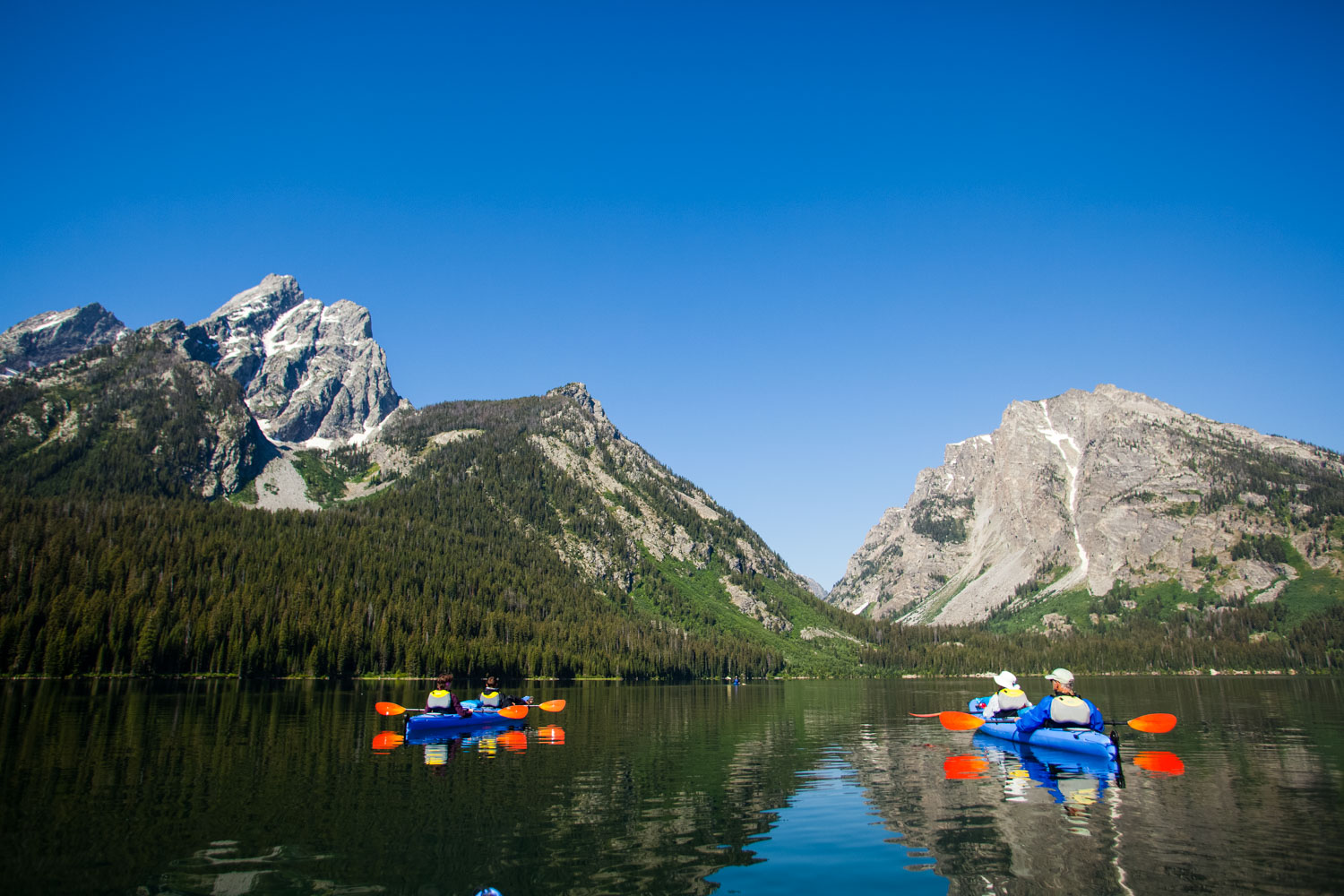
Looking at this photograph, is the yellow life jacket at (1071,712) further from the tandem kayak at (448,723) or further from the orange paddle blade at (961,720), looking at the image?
the tandem kayak at (448,723)

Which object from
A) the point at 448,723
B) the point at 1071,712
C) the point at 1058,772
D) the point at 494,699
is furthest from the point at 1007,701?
the point at 448,723

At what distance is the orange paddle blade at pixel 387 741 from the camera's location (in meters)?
46.5

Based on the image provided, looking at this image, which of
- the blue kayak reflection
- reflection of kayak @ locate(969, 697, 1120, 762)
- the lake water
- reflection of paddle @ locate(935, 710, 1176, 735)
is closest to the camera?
the lake water

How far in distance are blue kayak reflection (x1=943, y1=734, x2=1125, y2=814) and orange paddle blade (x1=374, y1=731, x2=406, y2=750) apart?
33502 mm

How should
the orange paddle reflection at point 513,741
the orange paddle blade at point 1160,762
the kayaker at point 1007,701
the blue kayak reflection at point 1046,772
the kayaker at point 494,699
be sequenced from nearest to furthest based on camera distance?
1. the blue kayak reflection at point 1046,772
2. the orange paddle blade at point 1160,762
3. the orange paddle reflection at point 513,741
4. the kayaker at point 1007,701
5. the kayaker at point 494,699

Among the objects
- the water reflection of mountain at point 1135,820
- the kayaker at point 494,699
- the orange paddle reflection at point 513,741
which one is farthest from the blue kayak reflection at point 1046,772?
the kayaker at point 494,699

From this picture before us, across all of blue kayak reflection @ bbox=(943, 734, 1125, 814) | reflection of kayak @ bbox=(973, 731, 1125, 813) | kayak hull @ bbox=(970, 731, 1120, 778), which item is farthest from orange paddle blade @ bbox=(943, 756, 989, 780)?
kayak hull @ bbox=(970, 731, 1120, 778)

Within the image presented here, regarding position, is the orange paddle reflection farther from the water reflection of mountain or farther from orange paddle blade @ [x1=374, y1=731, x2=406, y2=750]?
the water reflection of mountain

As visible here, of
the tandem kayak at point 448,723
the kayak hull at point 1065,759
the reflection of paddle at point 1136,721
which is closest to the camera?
the kayak hull at point 1065,759

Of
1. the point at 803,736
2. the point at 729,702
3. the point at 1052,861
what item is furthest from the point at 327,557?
the point at 1052,861

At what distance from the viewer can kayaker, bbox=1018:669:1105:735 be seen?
132 feet

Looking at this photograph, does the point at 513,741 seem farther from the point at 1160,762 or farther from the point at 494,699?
the point at 1160,762

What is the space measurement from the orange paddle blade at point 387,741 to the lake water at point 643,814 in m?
0.98

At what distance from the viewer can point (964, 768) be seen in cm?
3900
